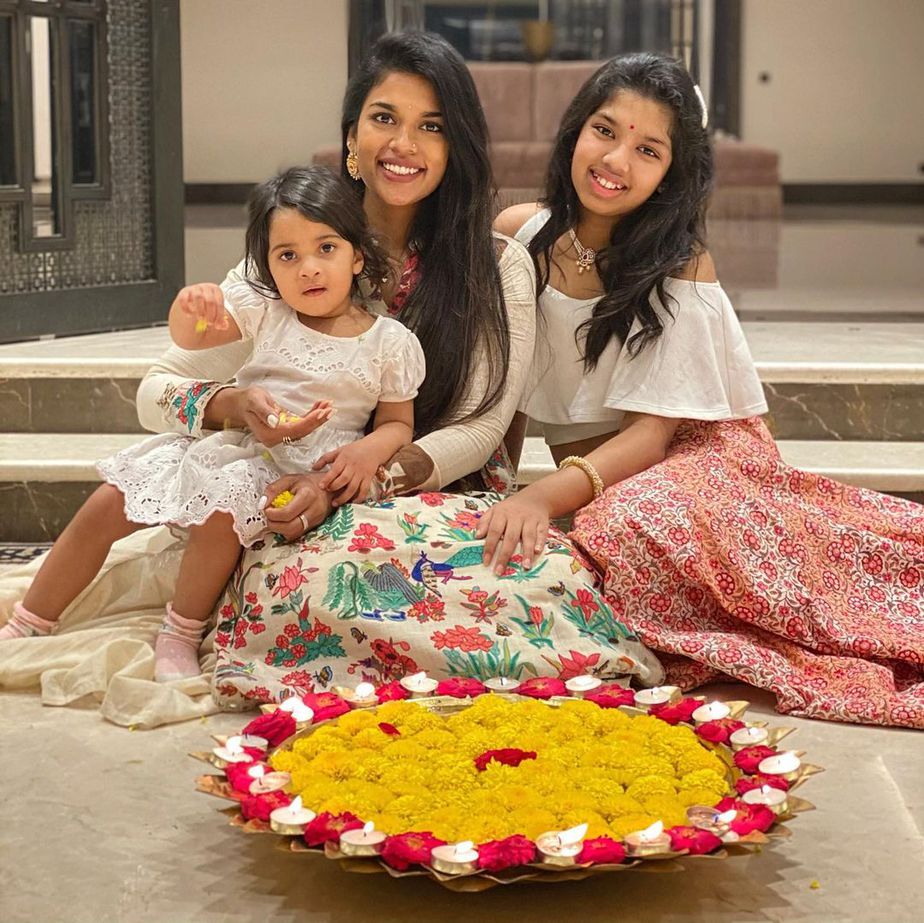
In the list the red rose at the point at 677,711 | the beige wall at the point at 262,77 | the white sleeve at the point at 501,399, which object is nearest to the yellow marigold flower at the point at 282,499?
the white sleeve at the point at 501,399

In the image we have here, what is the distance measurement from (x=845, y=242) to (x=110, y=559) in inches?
284

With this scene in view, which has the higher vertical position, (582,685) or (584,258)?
(584,258)

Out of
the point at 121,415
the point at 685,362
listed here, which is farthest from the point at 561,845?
the point at 121,415

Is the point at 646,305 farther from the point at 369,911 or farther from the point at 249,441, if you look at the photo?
the point at 369,911

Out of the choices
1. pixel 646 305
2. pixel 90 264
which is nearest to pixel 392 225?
pixel 646 305

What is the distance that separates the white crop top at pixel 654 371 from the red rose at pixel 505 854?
1249 mm

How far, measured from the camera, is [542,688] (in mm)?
2324

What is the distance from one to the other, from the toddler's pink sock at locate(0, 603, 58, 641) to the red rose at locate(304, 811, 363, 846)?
44.6 inches

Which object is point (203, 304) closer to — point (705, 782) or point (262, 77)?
point (705, 782)

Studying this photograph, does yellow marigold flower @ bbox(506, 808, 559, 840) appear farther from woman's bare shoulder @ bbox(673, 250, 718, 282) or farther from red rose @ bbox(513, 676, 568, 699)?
woman's bare shoulder @ bbox(673, 250, 718, 282)

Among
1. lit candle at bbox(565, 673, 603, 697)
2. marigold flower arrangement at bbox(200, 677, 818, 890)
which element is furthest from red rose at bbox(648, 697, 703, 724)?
lit candle at bbox(565, 673, 603, 697)

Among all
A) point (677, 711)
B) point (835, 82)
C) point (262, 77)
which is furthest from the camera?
point (835, 82)

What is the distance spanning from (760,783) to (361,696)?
0.62 meters

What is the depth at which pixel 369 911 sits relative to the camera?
1872 millimetres
